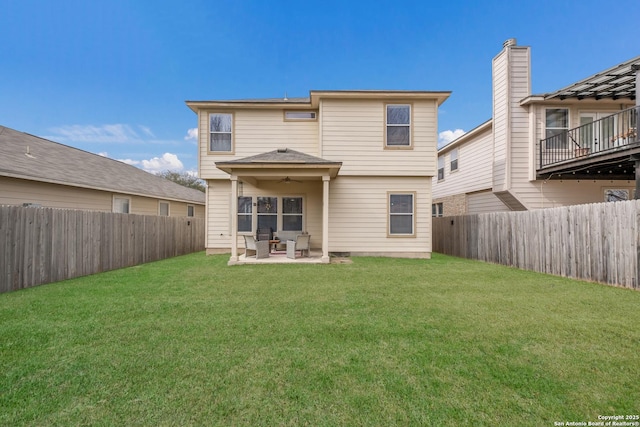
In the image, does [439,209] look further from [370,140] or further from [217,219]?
[217,219]

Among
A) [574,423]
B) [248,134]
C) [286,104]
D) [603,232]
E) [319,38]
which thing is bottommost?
[574,423]

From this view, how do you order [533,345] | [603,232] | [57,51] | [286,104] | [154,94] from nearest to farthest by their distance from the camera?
[533,345] < [603,232] < [286,104] < [57,51] < [154,94]

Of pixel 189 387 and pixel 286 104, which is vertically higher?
pixel 286 104

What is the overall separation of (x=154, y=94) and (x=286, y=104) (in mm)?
17462

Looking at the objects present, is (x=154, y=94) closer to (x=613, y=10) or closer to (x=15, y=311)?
(x=15, y=311)

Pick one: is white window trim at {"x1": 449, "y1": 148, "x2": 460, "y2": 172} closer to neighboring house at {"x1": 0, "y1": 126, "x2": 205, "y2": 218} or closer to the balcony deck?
the balcony deck

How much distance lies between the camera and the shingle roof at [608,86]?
8203 millimetres

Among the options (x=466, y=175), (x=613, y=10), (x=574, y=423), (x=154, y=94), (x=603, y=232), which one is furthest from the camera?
(x=154, y=94)

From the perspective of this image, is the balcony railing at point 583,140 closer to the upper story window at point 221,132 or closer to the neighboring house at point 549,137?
the neighboring house at point 549,137

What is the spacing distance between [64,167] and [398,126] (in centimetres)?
1324

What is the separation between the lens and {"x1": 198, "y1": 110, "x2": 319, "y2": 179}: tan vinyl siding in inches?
428

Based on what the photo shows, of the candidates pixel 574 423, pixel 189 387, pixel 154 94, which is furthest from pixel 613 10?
pixel 154 94

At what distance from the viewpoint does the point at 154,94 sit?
2253cm

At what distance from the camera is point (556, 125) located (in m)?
10.9
